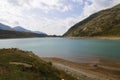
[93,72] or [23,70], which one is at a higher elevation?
[23,70]

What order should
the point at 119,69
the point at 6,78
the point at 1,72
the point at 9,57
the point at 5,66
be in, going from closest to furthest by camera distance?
the point at 6,78
the point at 1,72
the point at 5,66
the point at 9,57
the point at 119,69

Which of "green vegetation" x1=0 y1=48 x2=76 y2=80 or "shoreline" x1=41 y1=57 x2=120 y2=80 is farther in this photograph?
"shoreline" x1=41 y1=57 x2=120 y2=80

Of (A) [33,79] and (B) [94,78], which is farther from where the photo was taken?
(B) [94,78]

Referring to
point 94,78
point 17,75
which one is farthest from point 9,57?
point 94,78

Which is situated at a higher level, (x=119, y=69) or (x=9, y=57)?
(x=9, y=57)

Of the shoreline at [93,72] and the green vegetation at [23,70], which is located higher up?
the green vegetation at [23,70]

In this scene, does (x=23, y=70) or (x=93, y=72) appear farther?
(x=93, y=72)

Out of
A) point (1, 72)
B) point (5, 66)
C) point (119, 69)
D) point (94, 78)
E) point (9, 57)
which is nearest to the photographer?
point (1, 72)

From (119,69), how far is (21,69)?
2700 cm

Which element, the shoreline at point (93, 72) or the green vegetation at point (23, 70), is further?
the shoreline at point (93, 72)

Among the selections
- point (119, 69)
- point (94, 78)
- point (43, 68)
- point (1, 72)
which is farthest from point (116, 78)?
point (1, 72)

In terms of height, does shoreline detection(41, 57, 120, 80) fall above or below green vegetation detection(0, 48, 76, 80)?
below

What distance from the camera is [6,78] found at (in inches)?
849

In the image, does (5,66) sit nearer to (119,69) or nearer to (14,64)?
(14,64)
